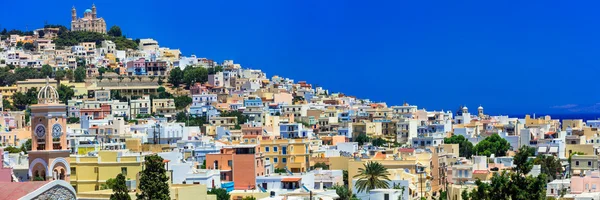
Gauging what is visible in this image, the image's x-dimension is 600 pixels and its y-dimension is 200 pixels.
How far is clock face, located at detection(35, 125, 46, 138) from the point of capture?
108 feet

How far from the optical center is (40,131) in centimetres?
3306

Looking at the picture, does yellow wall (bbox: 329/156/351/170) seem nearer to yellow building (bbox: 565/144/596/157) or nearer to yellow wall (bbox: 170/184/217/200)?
yellow building (bbox: 565/144/596/157)

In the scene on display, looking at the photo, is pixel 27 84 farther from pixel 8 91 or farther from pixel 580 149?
pixel 580 149

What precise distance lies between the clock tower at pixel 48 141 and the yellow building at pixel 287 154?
13.7 m

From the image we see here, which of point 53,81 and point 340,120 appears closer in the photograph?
point 340,120

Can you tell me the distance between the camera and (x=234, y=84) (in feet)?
293

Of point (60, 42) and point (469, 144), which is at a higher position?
point (60, 42)

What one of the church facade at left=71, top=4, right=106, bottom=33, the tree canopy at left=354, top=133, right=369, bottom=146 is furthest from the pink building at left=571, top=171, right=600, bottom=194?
the church facade at left=71, top=4, right=106, bottom=33

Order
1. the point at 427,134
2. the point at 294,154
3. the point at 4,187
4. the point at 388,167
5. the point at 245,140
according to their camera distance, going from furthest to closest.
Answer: the point at 427,134
the point at 245,140
the point at 294,154
the point at 388,167
the point at 4,187

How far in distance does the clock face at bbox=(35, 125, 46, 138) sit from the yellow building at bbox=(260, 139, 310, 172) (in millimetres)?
14414

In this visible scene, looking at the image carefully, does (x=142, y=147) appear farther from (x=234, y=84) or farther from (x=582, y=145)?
(x=234, y=84)

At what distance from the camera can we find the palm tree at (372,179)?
36.3 m

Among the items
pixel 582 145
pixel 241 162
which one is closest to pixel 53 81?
pixel 582 145

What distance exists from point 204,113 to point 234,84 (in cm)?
1561
